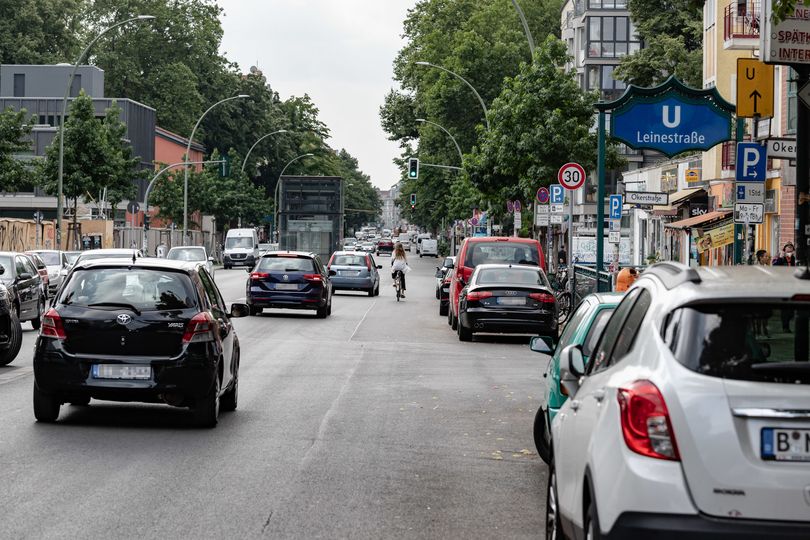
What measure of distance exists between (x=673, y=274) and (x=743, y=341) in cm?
65

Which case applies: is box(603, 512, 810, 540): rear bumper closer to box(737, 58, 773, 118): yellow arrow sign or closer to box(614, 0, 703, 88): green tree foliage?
box(737, 58, 773, 118): yellow arrow sign

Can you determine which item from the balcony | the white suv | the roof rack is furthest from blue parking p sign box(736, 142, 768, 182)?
the balcony

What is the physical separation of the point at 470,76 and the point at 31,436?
66682 millimetres

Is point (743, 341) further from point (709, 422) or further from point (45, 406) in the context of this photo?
point (45, 406)

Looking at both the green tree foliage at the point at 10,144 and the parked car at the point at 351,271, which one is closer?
the parked car at the point at 351,271

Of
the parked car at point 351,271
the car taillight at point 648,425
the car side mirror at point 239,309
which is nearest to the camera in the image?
the car taillight at point 648,425

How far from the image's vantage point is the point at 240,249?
3334 inches

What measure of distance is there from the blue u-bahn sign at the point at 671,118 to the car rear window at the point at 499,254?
810 centimetres

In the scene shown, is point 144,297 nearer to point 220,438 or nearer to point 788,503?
point 220,438

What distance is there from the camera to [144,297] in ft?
41.9

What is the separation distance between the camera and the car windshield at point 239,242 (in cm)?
8500

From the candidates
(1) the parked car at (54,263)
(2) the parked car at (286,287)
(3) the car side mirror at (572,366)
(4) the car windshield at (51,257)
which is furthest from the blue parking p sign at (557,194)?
(3) the car side mirror at (572,366)

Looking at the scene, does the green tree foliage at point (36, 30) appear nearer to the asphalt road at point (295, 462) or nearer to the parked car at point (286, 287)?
the parked car at point (286, 287)

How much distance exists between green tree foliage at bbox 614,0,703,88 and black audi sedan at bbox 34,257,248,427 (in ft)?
166
